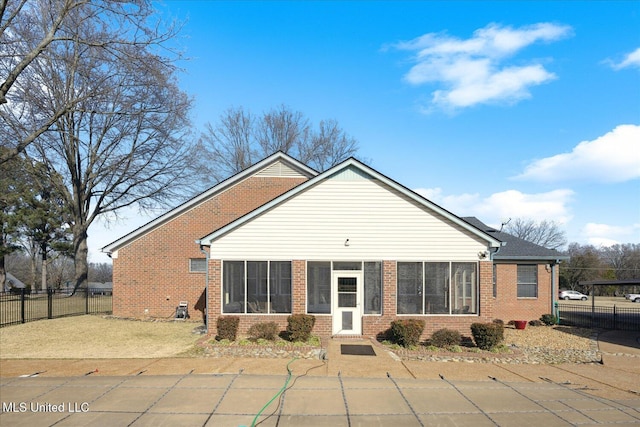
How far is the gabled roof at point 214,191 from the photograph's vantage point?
66.8 ft

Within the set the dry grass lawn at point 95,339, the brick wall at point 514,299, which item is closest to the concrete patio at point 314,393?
the dry grass lawn at point 95,339

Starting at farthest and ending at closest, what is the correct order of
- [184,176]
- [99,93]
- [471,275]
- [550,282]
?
[184,176] < [550,282] < [471,275] < [99,93]

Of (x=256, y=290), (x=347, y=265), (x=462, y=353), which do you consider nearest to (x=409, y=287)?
(x=347, y=265)

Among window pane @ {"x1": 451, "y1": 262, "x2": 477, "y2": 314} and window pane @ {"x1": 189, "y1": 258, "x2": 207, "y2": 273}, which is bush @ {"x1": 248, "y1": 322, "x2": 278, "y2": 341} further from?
window pane @ {"x1": 189, "y1": 258, "x2": 207, "y2": 273}

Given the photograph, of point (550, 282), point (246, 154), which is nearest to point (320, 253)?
point (550, 282)

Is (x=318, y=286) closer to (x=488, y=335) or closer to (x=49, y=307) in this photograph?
(x=488, y=335)

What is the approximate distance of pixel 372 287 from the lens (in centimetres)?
1480

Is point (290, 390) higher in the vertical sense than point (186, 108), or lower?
lower

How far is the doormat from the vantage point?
12391mm

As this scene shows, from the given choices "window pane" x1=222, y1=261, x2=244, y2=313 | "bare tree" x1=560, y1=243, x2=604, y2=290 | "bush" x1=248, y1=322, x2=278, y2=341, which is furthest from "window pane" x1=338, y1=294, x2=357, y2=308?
"bare tree" x1=560, y1=243, x2=604, y2=290

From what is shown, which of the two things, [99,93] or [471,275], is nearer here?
[99,93]

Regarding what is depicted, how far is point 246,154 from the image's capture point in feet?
142

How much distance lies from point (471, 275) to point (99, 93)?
13.9 m

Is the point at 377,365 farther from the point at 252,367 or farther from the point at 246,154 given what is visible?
the point at 246,154
